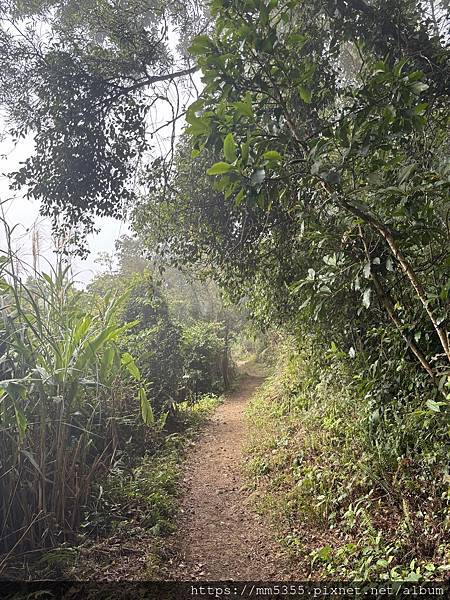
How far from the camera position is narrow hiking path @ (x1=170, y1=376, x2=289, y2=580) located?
8.96 ft

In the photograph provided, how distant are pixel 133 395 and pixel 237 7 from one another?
4.07m

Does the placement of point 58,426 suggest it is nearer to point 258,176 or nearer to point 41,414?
point 41,414

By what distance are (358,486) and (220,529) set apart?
1137 mm

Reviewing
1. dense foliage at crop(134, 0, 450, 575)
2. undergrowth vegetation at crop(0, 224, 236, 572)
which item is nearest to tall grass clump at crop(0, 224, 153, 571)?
undergrowth vegetation at crop(0, 224, 236, 572)

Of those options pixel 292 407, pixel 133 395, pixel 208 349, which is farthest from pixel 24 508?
pixel 208 349

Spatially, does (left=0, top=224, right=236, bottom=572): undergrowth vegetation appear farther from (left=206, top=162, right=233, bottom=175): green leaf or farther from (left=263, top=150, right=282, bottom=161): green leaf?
(left=263, top=150, right=282, bottom=161): green leaf

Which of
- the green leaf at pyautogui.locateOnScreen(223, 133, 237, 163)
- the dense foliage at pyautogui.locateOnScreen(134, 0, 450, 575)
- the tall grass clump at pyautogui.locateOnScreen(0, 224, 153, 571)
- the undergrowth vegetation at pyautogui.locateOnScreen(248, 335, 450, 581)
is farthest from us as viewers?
the tall grass clump at pyautogui.locateOnScreen(0, 224, 153, 571)

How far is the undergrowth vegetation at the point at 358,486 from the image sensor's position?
231cm

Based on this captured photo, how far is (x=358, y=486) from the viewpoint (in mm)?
2986

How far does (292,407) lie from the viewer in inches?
207

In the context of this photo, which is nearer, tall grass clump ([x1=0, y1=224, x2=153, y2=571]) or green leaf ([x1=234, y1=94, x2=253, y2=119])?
green leaf ([x1=234, y1=94, x2=253, y2=119])

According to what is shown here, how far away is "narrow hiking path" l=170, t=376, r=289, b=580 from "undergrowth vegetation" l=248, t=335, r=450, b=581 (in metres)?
0.16

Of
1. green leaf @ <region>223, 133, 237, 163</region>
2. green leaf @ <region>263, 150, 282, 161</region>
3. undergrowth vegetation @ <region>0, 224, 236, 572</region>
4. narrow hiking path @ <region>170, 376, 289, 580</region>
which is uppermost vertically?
green leaf @ <region>223, 133, 237, 163</region>

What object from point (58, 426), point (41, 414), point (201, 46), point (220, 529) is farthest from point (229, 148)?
point (220, 529)
